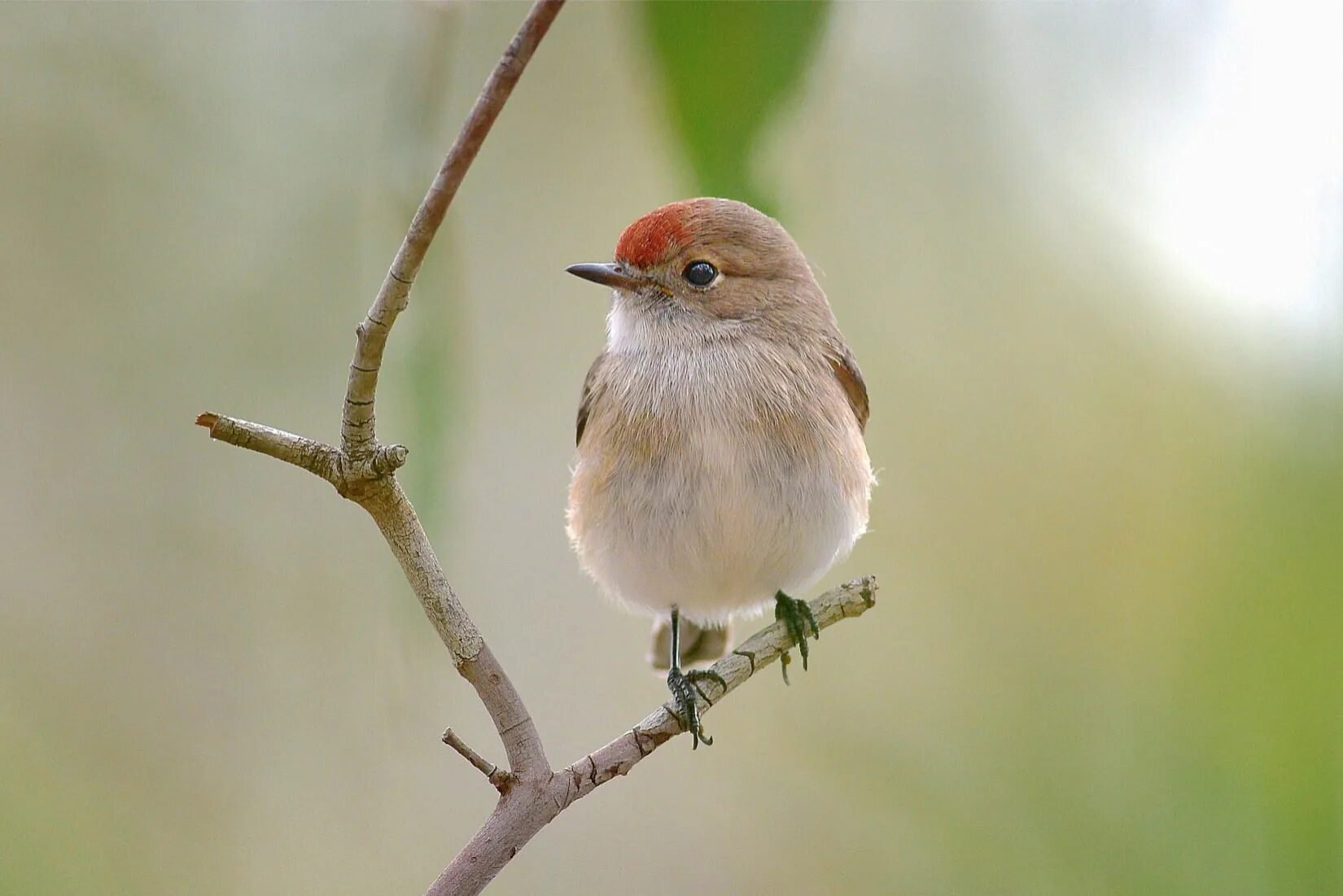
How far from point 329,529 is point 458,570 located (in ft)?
1.20

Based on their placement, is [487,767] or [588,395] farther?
[588,395]

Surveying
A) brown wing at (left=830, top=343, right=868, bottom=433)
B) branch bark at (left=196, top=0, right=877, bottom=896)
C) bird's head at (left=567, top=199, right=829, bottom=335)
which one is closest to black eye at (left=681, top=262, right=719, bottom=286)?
bird's head at (left=567, top=199, right=829, bottom=335)

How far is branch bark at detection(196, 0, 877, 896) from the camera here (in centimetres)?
79

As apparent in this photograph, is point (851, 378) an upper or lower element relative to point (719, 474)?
upper

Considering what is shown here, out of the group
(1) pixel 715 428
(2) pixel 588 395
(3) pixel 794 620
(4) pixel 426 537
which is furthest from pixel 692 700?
(2) pixel 588 395

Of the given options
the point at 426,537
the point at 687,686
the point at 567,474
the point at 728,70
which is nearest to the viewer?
the point at 426,537

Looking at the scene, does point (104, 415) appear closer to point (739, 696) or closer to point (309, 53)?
point (309, 53)

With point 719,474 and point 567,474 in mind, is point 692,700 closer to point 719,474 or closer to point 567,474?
point 719,474

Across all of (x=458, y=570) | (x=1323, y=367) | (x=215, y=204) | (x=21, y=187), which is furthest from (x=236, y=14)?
(x=1323, y=367)

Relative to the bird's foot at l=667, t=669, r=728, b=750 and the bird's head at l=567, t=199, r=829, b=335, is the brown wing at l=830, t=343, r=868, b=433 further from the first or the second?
the bird's foot at l=667, t=669, r=728, b=750

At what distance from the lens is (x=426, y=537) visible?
1.03 m

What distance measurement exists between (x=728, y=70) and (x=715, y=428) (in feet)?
2.37

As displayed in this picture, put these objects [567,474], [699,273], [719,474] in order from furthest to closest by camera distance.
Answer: [567,474] → [699,273] → [719,474]

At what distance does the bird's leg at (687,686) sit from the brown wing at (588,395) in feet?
1.35
